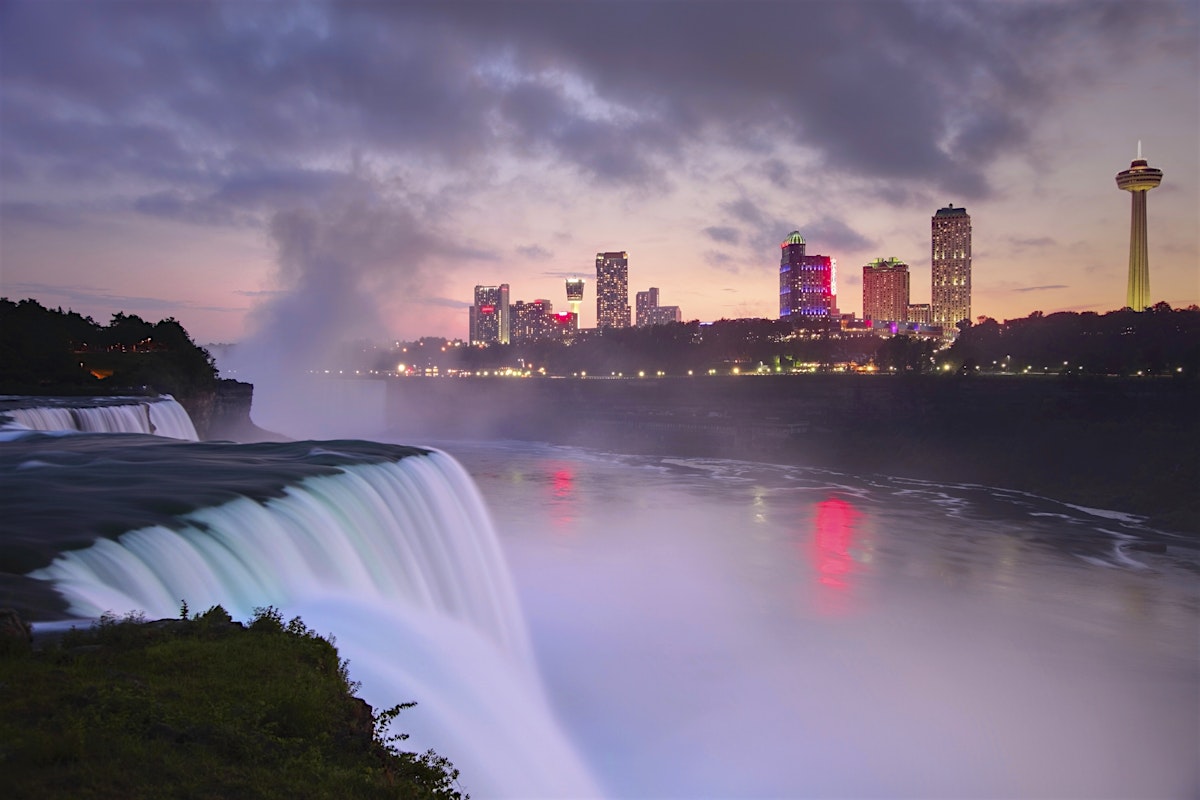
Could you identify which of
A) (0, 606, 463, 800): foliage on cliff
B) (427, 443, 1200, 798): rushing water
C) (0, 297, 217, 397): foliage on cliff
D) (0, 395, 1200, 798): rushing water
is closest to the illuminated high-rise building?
(427, 443, 1200, 798): rushing water

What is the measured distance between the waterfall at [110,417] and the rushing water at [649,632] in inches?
146

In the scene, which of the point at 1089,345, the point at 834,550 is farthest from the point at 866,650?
the point at 1089,345

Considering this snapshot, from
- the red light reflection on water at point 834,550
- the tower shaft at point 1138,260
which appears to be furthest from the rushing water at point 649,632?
the tower shaft at point 1138,260

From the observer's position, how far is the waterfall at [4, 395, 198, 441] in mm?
26297

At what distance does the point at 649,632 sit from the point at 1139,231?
182m

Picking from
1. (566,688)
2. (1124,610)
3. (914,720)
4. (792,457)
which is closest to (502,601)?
(566,688)

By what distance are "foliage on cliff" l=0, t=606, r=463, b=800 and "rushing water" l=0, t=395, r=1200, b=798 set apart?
2210 millimetres

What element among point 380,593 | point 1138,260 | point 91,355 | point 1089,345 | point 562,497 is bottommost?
point 562,497

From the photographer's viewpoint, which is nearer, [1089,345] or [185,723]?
[185,723]

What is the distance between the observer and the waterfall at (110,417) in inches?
1035

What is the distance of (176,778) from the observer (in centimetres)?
512

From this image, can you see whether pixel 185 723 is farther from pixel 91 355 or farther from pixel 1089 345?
pixel 1089 345

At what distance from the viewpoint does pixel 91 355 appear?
2101 inches

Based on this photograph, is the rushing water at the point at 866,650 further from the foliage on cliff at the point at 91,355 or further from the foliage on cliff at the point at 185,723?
the foliage on cliff at the point at 91,355
